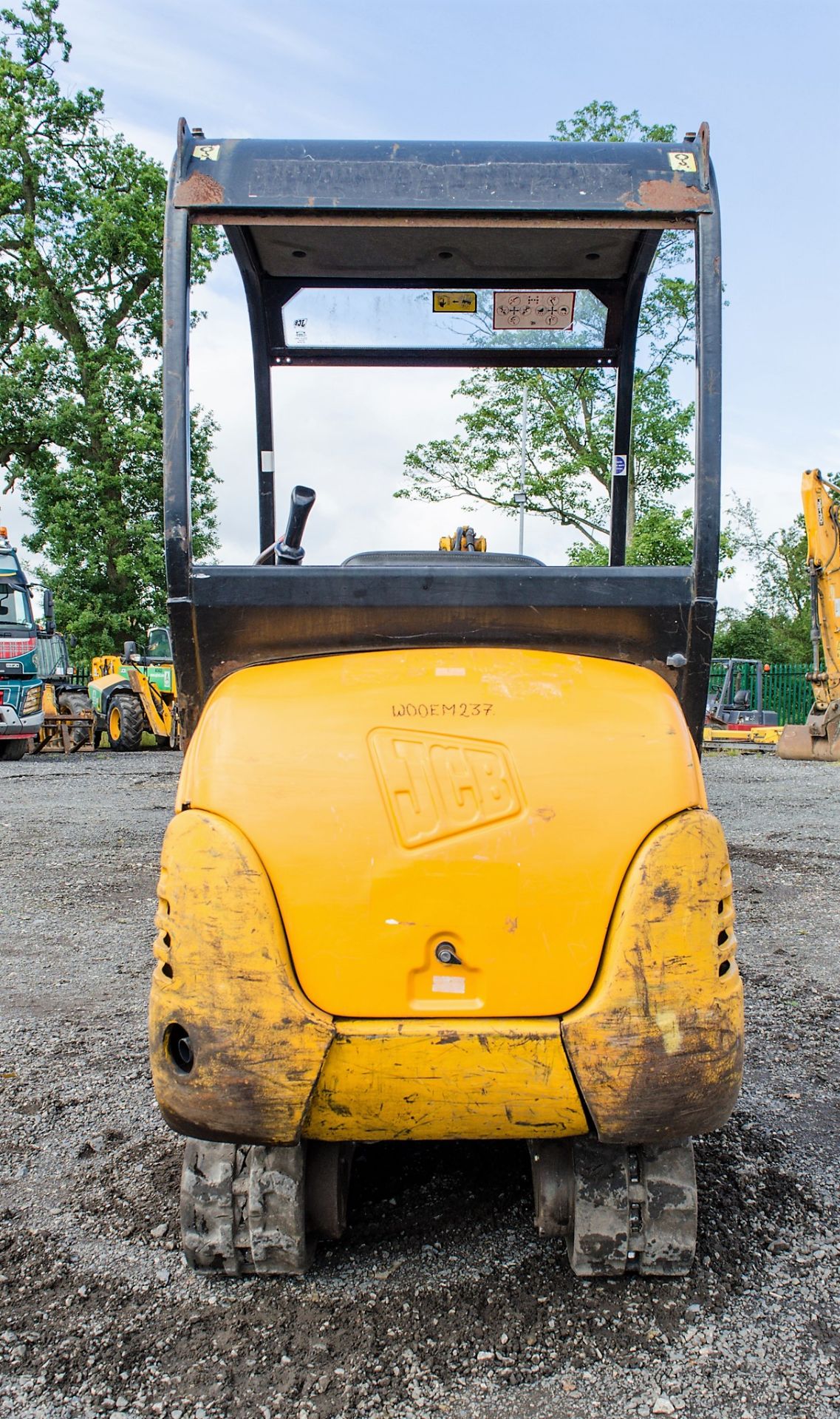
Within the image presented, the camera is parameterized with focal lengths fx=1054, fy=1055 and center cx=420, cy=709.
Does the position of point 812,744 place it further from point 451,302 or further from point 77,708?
point 451,302

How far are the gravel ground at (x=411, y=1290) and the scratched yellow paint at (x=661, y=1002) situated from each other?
51 centimetres

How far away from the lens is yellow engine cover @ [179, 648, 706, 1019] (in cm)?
212

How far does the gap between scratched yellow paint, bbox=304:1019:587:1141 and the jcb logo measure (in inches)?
15.7

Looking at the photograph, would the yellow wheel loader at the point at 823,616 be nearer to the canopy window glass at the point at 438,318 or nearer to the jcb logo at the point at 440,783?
the canopy window glass at the point at 438,318

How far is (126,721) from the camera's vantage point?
59.4ft

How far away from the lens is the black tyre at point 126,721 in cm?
1811

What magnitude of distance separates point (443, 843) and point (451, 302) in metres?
1.96

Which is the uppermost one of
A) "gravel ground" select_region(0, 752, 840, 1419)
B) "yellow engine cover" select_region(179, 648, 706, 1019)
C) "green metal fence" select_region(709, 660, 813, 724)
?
"yellow engine cover" select_region(179, 648, 706, 1019)

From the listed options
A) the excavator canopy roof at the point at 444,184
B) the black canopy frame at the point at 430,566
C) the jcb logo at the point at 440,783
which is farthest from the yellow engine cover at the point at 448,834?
the excavator canopy roof at the point at 444,184

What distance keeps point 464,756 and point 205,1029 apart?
30.5 inches

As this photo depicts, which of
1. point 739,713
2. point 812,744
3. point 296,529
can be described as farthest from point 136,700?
point 296,529

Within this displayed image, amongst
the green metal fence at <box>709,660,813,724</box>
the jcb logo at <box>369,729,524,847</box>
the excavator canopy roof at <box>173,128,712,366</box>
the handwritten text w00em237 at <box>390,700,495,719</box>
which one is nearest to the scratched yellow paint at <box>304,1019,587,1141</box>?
the jcb logo at <box>369,729,524,847</box>

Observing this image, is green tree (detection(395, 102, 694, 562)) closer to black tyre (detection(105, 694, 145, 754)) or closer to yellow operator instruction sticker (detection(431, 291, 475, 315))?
yellow operator instruction sticker (detection(431, 291, 475, 315))

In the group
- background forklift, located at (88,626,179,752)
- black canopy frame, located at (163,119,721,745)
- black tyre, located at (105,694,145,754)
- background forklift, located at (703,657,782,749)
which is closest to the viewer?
black canopy frame, located at (163,119,721,745)
